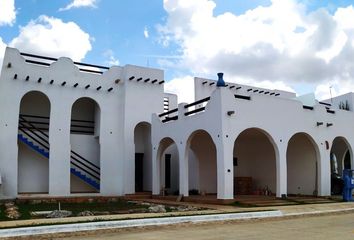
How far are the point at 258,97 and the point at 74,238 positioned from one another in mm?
10327

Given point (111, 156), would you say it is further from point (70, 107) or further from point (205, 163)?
point (205, 163)

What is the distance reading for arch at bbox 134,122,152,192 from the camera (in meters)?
24.0

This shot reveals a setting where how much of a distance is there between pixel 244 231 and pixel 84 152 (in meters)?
14.0

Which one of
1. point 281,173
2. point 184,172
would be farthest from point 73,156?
point 281,173

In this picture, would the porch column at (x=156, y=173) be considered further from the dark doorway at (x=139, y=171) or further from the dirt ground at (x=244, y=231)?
the dirt ground at (x=244, y=231)

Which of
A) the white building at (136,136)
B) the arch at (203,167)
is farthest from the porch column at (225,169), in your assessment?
the arch at (203,167)

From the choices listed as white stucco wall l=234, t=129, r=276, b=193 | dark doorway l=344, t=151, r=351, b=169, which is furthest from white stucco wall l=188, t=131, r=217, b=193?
dark doorway l=344, t=151, r=351, b=169

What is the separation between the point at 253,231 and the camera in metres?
10.0

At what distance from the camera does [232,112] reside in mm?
16062

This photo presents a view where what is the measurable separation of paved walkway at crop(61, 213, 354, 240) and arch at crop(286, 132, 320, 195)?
8.54m

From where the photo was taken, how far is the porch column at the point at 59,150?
20.2 meters

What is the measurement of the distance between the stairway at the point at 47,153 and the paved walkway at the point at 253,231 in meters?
11.6

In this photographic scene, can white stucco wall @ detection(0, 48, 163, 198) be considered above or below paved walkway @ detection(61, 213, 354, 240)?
above

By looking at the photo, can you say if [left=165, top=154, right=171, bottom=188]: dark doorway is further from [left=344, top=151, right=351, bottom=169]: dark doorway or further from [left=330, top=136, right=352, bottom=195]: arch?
[left=344, top=151, right=351, bottom=169]: dark doorway
